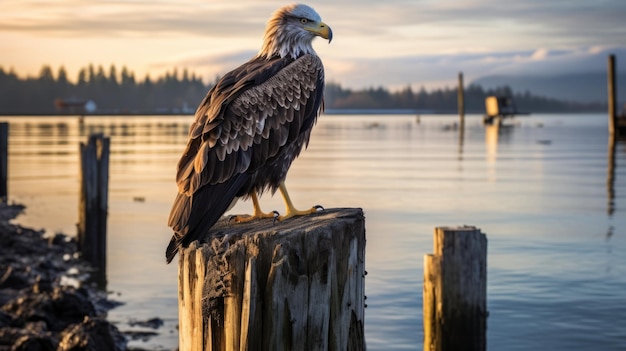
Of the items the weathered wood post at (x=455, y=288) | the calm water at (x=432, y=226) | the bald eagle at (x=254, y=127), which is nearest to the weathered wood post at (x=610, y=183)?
the calm water at (x=432, y=226)

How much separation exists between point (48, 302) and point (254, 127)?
6.60 meters

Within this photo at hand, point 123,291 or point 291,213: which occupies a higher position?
point 291,213

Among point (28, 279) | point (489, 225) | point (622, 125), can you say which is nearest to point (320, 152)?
point (622, 125)

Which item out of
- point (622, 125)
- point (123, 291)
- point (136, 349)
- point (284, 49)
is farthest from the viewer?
point (622, 125)

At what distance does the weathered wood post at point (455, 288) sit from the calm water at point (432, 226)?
3328mm

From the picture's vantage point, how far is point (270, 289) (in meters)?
4.15

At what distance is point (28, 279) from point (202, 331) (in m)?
10.4

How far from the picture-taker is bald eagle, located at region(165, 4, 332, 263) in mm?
4984

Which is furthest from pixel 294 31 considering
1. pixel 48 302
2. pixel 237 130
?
pixel 48 302

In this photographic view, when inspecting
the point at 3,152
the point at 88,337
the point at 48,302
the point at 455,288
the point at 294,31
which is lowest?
the point at 88,337

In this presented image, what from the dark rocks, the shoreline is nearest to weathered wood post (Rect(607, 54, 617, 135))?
the shoreline

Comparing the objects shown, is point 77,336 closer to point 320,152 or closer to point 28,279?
point 28,279

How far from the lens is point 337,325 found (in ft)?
14.3

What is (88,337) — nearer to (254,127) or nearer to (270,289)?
(254,127)
